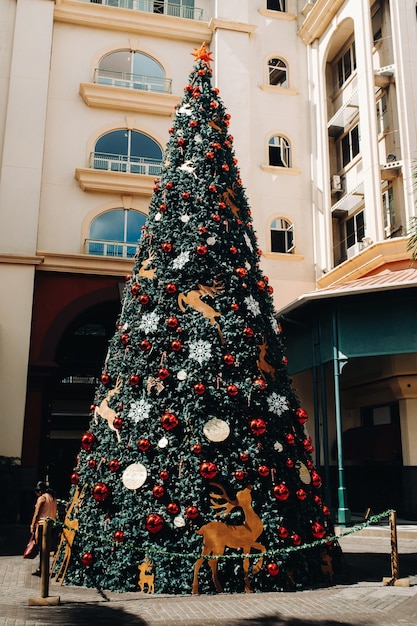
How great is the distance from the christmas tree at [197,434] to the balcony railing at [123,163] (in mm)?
11171

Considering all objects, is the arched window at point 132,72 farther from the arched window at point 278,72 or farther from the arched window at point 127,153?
the arched window at point 278,72

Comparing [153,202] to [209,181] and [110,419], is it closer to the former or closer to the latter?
[209,181]

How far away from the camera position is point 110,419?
8.02 metres

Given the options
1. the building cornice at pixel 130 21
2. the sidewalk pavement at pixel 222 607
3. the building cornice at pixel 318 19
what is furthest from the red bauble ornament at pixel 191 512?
the building cornice at pixel 318 19

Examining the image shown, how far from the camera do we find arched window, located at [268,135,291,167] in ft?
70.3

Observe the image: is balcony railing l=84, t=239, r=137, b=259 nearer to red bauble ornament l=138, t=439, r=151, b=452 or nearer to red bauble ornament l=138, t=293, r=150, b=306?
red bauble ornament l=138, t=293, r=150, b=306

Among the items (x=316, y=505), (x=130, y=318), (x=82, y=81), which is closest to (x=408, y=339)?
(x=316, y=505)

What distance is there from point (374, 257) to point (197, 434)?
435 inches

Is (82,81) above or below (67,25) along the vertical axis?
below

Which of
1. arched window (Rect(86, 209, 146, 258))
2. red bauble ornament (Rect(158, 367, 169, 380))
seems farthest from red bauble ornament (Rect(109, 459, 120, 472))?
arched window (Rect(86, 209, 146, 258))

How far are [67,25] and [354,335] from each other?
583 inches

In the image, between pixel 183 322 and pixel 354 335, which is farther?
pixel 354 335

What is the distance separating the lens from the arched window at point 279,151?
21.4 metres

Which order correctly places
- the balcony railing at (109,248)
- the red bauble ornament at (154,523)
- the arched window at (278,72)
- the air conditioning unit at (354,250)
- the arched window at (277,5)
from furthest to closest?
1. the arched window at (277,5)
2. the arched window at (278,72)
3. the air conditioning unit at (354,250)
4. the balcony railing at (109,248)
5. the red bauble ornament at (154,523)
